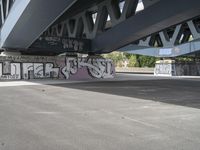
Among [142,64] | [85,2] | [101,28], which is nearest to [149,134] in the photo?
[85,2]

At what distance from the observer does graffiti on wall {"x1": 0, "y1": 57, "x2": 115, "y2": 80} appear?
33219mm

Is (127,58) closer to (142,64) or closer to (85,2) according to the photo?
(142,64)

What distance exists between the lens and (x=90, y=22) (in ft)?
113

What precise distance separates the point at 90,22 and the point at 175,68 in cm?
1847

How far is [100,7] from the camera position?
30641mm

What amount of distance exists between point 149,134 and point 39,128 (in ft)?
8.52

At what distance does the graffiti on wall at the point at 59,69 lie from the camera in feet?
109

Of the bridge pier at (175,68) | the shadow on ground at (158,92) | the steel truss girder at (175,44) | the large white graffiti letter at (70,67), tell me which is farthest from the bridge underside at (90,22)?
the bridge pier at (175,68)

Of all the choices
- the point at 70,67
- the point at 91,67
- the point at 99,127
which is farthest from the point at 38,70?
the point at 99,127

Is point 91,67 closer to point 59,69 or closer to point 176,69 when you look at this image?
point 59,69

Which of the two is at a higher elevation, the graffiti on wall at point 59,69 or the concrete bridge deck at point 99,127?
the graffiti on wall at point 59,69

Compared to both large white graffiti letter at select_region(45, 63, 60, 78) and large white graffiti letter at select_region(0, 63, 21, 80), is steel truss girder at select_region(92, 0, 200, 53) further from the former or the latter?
large white graffiti letter at select_region(0, 63, 21, 80)

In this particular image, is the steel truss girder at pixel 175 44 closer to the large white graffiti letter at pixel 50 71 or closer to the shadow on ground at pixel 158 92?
the large white graffiti letter at pixel 50 71

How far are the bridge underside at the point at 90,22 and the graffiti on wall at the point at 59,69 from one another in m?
1.30
